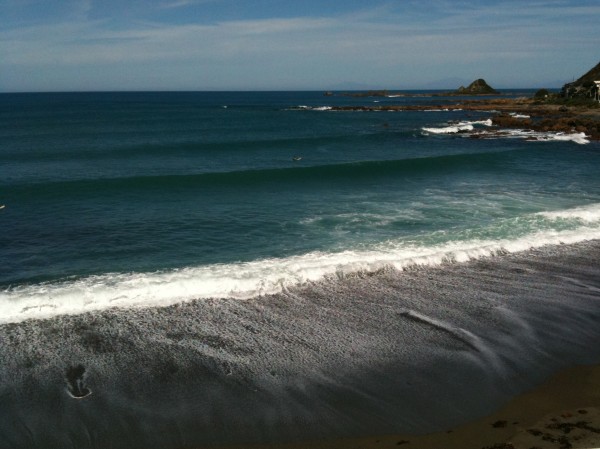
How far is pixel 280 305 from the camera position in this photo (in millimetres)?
11055

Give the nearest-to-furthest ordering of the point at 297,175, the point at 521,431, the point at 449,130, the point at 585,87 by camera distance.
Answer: the point at 521,431
the point at 297,175
the point at 449,130
the point at 585,87

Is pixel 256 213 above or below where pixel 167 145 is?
below

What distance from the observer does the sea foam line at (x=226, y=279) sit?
11.0 m

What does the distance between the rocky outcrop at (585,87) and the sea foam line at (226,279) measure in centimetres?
6692

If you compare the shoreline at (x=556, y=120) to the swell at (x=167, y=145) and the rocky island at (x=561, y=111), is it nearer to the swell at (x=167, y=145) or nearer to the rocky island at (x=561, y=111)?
the rocky island at (x=561, y=111)

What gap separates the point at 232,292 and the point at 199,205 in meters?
9.58

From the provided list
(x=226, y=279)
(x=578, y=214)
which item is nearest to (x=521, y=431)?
(x=226, y=279)

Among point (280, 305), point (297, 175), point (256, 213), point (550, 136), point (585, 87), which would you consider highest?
point (585, 87)

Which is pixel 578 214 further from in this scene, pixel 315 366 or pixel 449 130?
pixel 449 130

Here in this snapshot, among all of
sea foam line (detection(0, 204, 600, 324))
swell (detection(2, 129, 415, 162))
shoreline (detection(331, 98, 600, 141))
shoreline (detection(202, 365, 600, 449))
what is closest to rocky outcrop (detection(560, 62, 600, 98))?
shoreline (detection(331, 98, 600, 141))

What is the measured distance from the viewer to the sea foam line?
11.0 metres

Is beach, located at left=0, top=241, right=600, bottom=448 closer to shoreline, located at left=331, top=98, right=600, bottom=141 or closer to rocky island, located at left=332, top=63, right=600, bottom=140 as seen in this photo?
shoreline, located at left=331, top=98, right=600, bottom=141

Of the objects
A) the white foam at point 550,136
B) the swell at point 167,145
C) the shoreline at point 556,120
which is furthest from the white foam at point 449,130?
the white foam at point 550,136

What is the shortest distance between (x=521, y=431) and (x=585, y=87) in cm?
8068
